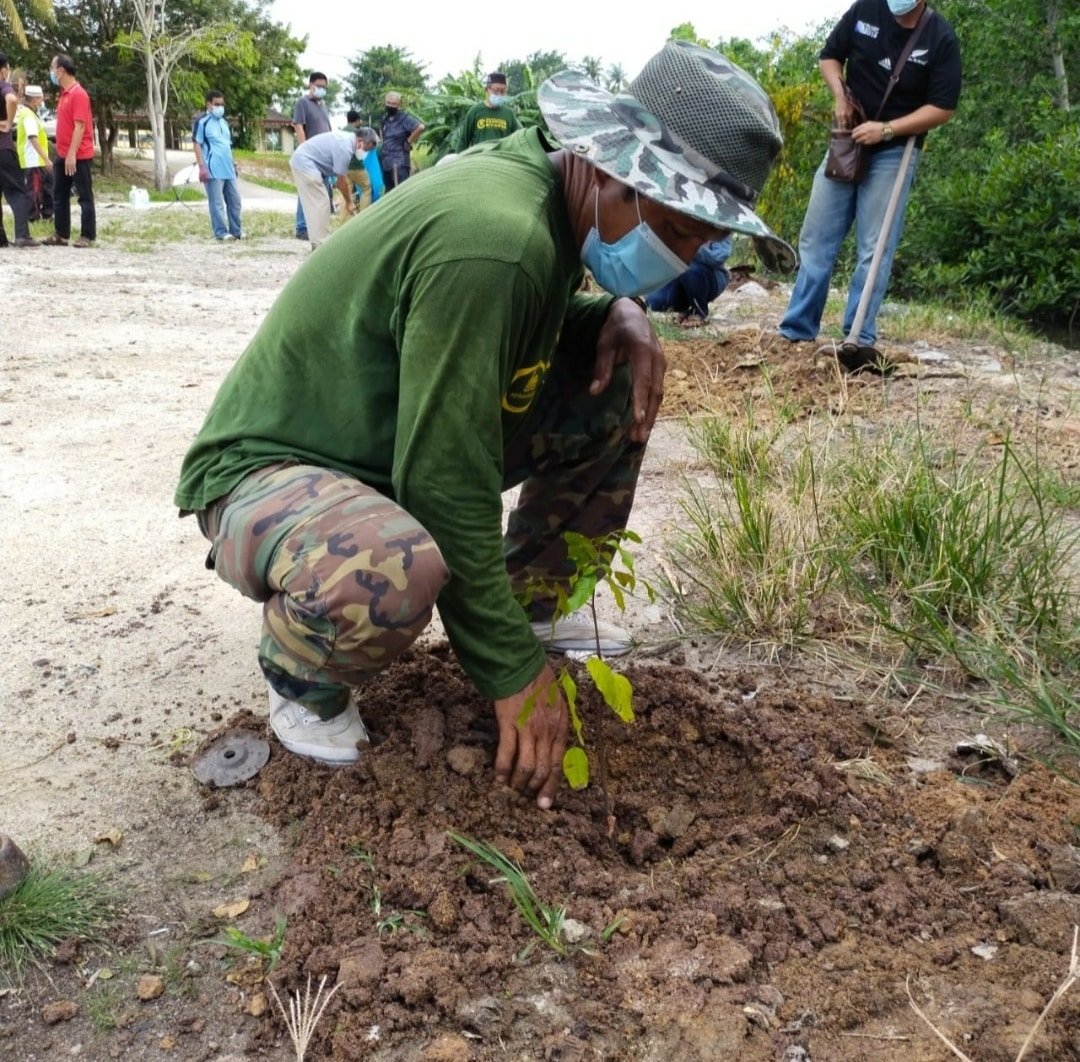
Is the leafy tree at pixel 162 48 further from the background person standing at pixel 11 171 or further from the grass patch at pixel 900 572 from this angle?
the grass patch at pixel 900 572

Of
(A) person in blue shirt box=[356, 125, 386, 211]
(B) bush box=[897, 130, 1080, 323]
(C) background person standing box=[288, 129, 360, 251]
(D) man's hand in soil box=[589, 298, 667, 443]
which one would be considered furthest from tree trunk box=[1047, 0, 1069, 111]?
(D) man's hand in soil box=[589, 298, 667, 443]

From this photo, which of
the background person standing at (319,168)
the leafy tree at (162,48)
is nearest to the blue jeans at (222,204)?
the background person standing at (319,168)

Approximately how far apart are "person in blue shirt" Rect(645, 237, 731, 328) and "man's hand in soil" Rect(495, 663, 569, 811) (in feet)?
12.0

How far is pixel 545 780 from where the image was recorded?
182cm

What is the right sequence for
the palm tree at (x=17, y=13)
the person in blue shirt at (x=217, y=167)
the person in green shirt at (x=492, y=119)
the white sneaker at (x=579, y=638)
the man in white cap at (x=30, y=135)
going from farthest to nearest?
the palm tree at (x=17, y=13), the person in blue shirt at (x=217, y=167), the man in white cap at (x=30, y=135), the person in green shirt at (x=492, y=119), the white sneaker at (x=579, y=638)

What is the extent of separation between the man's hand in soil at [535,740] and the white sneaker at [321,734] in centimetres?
32

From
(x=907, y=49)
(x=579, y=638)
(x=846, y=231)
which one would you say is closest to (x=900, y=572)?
(x=579, y=638)

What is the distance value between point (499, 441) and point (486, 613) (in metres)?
0.29

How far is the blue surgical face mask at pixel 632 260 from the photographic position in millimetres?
1724

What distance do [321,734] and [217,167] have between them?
11.1 metres

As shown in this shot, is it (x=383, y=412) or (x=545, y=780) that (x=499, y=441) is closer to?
(x=383, y=412)

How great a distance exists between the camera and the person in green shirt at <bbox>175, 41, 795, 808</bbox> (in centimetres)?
157

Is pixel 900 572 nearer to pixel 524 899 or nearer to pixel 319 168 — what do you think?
pixel 524 899

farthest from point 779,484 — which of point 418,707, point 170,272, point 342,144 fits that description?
point 342,144
